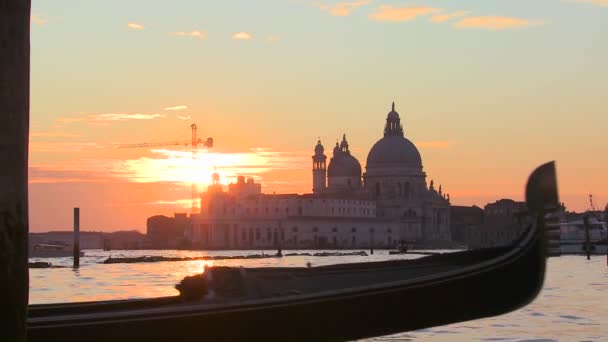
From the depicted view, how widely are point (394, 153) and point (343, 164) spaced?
39.7 feet

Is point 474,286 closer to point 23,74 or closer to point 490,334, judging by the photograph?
point 490,334

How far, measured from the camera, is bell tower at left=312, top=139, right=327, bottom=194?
479 ft

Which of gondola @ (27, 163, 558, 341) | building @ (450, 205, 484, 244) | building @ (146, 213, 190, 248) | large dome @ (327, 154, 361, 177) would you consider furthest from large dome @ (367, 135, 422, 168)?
gondola @ (27, 163, 558, 341)

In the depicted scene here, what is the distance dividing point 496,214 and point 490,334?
135642 millimetres

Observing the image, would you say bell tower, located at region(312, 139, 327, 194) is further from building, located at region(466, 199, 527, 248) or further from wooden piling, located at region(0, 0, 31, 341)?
wooden piling, located at region(0, 0, 31, 341)

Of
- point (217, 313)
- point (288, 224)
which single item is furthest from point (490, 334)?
point (288, 224)

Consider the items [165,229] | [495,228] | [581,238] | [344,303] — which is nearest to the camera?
[344,303]

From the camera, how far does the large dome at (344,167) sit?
477ft

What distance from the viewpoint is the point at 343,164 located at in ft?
479

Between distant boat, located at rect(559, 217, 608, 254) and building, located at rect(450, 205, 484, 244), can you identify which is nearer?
distant boat, located at rect(559, 217, 608, 254)

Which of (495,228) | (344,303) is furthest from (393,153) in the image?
(344,303)

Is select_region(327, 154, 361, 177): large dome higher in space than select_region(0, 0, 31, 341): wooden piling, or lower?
higher

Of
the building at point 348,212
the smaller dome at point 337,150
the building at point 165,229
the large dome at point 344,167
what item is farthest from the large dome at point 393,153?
the building at point 165,229

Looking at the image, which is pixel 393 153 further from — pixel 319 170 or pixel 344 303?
pixel 344 303
